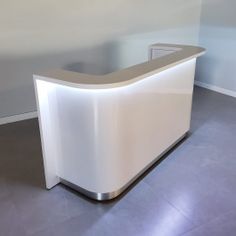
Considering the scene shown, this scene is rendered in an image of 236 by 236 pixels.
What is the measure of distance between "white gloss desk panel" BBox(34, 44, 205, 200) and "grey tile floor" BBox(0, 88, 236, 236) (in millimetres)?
142

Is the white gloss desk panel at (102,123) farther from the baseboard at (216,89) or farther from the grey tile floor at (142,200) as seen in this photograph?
the baseboard at (216,89)

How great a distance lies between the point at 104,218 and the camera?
6.42 ft

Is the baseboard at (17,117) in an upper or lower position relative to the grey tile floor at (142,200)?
upper

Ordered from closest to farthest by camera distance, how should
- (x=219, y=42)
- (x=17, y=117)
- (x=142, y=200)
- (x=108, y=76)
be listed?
1. (x=108, y=76)
2. (x=142, y=200)
3. (x=17, y=117)
4. (x=219, y=42)

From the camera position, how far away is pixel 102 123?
1915 mm

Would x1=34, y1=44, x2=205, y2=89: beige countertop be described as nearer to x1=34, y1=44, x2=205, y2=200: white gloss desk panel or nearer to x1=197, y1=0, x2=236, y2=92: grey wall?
x1=34, y1=44, x2=205, y2=200: white gloss desk panel

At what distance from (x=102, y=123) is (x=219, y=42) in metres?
3.36

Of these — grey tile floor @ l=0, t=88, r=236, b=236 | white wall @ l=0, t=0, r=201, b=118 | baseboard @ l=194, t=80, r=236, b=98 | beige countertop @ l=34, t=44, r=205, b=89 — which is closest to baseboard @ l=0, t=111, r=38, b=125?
white wall @ l=0, t=0, r=201, b=118

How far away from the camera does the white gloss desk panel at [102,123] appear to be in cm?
189

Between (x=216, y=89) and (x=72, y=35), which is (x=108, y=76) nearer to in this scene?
(x=72, y=35)

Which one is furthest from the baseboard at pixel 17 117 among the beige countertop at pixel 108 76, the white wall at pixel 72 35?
the beige countertop at pixel 108 76

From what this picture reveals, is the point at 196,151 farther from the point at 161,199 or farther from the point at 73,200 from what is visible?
the point at 73,200

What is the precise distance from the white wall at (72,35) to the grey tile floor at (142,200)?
33.5 inches

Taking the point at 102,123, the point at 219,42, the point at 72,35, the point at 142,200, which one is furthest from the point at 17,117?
the point at 219,42
